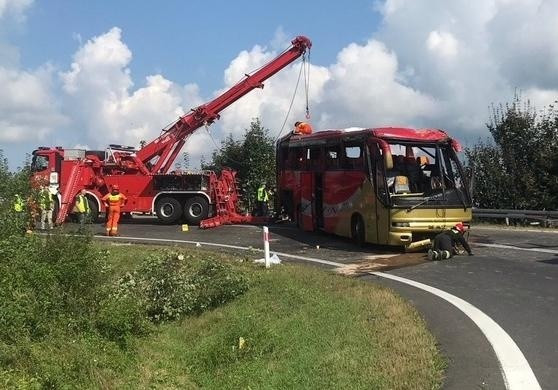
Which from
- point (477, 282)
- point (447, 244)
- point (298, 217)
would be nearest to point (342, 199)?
point (298, 217)

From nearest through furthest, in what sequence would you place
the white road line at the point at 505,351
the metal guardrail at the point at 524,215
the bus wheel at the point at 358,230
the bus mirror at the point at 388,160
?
the white road line at the point at 505,351 < the bus mirror at the point at 388,160 < the bus wheel at the point at 358,230 < the metal guardrail at the point at 524,215

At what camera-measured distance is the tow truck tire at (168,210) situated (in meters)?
23.0

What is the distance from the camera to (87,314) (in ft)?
32.3

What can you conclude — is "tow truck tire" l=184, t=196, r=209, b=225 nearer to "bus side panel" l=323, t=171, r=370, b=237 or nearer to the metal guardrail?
"bus side panel" l=323, t=171, r=370, b=237

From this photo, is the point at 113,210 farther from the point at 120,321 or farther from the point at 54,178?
the point at 120,321

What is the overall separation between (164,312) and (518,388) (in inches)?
264

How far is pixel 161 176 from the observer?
2316cm

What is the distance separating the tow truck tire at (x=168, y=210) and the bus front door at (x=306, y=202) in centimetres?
497

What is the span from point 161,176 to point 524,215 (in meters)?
12.3

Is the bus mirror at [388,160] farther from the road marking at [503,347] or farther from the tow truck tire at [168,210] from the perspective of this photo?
the tow truck tire at [168,210]

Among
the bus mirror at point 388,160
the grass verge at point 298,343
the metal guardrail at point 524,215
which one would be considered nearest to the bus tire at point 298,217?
the bus mirror at point 388,160

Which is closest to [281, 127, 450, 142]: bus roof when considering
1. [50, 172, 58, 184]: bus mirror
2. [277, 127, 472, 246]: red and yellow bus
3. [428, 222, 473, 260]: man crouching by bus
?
[277, 127, 472, 246]: red and yellow bus

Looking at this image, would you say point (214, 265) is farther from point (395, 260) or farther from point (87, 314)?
point (395, 260)

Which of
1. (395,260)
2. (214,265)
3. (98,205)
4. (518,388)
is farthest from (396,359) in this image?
(98,205)
